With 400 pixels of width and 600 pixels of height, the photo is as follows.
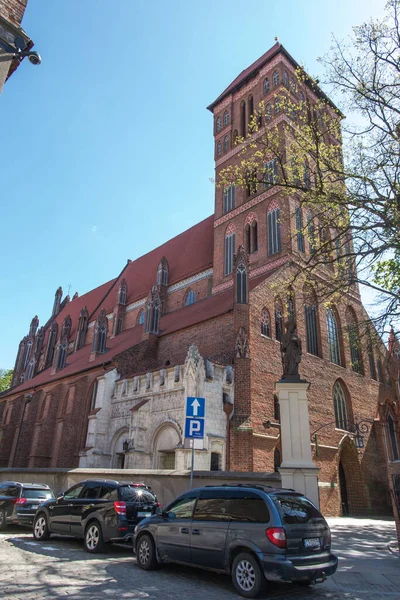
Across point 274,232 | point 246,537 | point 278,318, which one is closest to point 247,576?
point 246,537

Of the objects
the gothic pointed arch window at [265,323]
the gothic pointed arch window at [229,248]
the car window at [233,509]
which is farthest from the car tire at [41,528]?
the gothic pointed arch window at [229,248]

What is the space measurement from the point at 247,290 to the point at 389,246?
30.3ft

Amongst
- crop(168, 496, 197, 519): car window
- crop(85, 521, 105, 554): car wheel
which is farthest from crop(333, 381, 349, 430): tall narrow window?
crop(168, 496, 197, 519): car window

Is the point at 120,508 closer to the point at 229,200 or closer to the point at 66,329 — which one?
the point at 229,200

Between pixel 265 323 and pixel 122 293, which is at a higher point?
pixel 122 293

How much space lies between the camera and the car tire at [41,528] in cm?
923

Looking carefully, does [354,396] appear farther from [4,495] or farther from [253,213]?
[4,495]

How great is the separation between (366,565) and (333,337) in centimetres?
1629

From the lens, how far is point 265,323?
18.8 metres

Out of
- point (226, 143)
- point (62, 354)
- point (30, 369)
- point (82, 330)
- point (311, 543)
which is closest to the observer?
point (311, 543)

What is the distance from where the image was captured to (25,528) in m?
11.3

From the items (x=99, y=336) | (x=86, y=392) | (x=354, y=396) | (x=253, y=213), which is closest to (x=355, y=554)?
(x=354, y=396)

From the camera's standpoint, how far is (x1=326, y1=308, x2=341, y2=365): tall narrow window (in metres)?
22.0

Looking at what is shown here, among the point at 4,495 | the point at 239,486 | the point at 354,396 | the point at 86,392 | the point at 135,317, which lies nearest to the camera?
the point at 239,486
